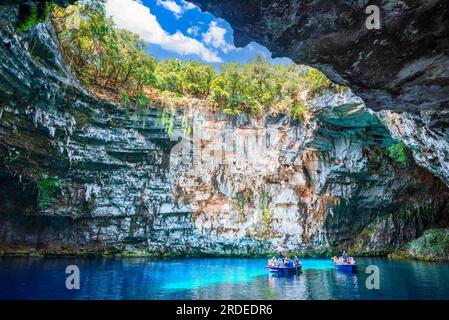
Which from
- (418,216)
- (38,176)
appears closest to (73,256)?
(38,176)

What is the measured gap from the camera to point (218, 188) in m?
36.3

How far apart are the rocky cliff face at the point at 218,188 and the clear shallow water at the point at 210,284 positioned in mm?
8799

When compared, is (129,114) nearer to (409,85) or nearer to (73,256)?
(73,256)

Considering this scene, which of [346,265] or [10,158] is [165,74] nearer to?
[10,158]

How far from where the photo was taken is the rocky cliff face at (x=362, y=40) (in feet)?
22.1

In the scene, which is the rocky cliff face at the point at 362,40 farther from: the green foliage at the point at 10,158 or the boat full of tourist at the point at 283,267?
the green foliage at the point at 10,158

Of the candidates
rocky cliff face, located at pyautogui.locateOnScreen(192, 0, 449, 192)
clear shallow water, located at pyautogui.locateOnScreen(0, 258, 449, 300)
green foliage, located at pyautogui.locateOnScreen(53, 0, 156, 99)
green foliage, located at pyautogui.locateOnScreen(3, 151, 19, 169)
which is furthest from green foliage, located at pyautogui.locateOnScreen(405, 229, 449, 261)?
green foliage, located at pyautogui.locateOnScreen(3, 151, 19, 169)

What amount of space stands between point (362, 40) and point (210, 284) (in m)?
15.4

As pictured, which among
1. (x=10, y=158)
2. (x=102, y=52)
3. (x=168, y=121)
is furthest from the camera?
(x=168, y=121)

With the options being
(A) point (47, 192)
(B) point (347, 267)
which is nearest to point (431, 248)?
(B) point (347, 267)

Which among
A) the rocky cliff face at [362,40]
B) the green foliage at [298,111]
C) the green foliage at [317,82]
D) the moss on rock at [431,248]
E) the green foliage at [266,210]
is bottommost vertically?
the moss on rock at [431,248]

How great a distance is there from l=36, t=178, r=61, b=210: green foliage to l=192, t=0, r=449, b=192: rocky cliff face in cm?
2622

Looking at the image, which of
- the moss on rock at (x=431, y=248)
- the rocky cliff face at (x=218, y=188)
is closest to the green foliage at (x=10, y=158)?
the rocky cliff face at (x=218, y=188)
